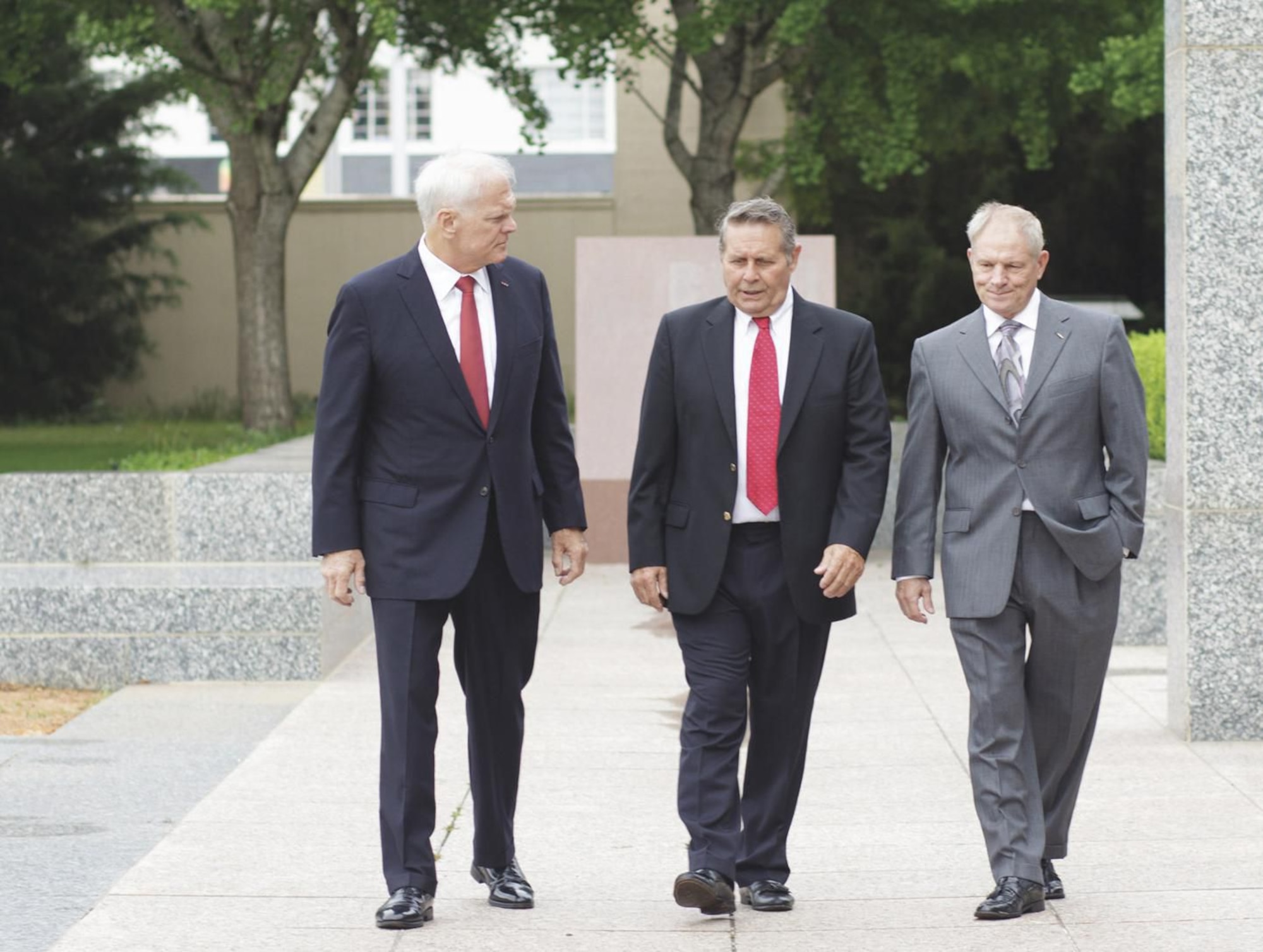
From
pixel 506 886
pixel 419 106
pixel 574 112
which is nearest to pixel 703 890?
pixel 506 886

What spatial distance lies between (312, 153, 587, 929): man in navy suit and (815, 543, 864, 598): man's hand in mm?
705

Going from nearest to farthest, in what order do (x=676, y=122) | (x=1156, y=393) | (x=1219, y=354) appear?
(x=1219, y=354), (x=1156, y=393), (x=676, y=122)

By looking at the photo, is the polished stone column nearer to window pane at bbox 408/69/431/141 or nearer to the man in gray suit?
the man in gray suit

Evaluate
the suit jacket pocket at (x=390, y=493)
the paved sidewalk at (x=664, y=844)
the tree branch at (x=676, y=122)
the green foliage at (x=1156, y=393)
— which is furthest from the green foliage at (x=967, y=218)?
the suit jacket pocket at (x=390, y=493)

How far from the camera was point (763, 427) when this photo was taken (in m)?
5.07

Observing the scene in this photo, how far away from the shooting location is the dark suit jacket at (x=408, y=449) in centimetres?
502

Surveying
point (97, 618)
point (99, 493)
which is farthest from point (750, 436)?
point (99, 493)

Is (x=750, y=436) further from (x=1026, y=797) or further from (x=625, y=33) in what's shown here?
(x=625, y=33)

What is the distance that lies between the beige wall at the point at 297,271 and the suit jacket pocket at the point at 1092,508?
84.4 ft

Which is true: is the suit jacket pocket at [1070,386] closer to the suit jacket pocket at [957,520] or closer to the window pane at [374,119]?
the suit jacket pocket at [957,520]

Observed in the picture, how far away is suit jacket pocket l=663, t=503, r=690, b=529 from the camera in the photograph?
16.8 ft

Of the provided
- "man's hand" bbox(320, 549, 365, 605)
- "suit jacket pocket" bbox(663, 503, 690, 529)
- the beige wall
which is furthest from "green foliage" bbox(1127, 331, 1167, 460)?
the beige wall

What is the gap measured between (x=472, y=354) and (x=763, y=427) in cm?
80

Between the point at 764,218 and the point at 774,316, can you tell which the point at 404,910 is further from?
the point at 764,218
